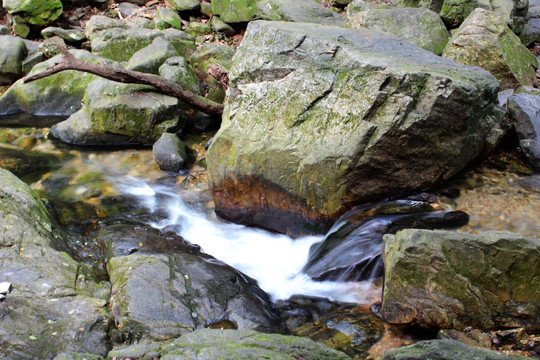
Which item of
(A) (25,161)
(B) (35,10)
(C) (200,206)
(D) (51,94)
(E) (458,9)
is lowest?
(A) (25,161)

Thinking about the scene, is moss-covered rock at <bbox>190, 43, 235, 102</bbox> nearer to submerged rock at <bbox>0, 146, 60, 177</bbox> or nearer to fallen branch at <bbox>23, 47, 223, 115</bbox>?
fallen branch at <bbox>23, 47, 223, 115</bbox>

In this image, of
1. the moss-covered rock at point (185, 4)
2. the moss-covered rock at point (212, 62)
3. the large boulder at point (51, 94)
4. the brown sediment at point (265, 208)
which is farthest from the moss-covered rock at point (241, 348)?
→ the moss-covered rock at point (185, 4)

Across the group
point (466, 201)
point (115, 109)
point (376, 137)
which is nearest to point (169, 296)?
point (376, 137)

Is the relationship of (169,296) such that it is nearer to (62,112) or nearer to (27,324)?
(27,324)

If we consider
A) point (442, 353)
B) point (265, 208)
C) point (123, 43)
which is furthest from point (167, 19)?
point (442, 353)

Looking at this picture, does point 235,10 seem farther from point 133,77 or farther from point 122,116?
point 122,116

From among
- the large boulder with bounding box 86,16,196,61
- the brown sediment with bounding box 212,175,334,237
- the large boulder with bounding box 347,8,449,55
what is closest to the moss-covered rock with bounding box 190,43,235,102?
the large boulder with bounding box 86,16,196,61

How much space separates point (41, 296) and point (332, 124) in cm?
318

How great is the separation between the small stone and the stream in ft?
4.92

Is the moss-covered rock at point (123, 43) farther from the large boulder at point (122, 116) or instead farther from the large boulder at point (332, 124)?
the large boulder at point (332, 124)

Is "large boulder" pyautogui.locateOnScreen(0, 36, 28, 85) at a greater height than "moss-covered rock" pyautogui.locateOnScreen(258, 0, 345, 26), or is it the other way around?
"moss-covered rock" pyautogui.locateOnScreen(258, 0, 345, 26)

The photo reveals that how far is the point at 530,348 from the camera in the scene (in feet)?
9.90

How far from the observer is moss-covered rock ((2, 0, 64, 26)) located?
36.9 feet

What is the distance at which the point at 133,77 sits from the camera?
727 cm
